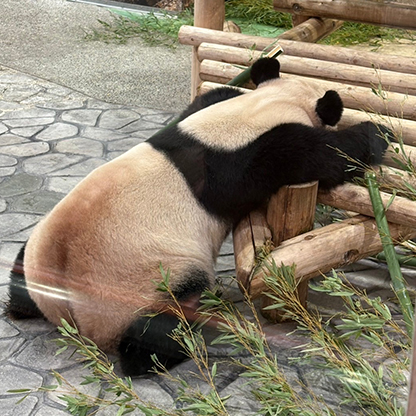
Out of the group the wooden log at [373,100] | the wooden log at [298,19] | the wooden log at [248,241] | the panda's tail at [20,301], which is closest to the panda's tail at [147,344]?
the wooden log at [248,241]

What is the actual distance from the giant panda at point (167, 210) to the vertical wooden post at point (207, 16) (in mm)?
1152

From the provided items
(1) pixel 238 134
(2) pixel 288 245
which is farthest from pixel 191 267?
(1) pixel 238 134

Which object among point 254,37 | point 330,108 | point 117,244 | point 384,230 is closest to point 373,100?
point 330,108

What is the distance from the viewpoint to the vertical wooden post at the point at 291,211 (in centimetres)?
211

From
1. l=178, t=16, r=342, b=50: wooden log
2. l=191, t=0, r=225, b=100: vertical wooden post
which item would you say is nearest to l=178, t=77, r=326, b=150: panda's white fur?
l=178, t=16, r=342, b=50: wooden log

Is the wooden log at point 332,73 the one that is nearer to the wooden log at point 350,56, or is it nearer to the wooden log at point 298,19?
the wooden log at point 350,56

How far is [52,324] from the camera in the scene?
221 centimetres

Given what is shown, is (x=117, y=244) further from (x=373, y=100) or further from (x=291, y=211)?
(x=373, y=100)

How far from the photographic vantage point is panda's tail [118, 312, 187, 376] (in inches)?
79.6

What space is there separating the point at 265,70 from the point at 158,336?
1.02 m

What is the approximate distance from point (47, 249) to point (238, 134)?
0.69 metres

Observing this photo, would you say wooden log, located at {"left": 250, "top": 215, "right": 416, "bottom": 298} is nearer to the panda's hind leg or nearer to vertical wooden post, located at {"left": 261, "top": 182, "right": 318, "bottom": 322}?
vertical wooden post, located at {"left": 261, "top": 182, "right": 318, "bottom": 322}

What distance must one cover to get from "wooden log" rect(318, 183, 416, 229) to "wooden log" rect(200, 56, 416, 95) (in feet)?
1.64

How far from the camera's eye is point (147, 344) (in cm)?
203
